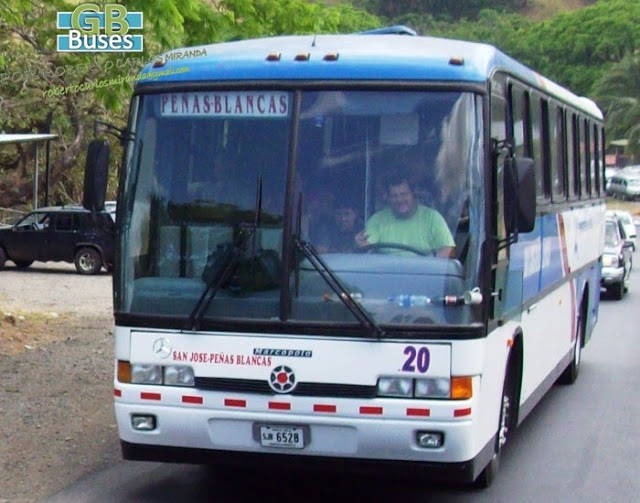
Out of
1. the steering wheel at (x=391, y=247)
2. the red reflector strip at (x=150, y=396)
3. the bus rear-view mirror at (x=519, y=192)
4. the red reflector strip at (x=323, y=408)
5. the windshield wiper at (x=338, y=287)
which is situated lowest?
the red reflector strip at (x=323, y=408)

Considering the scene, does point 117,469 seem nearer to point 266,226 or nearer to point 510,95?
point 266,226

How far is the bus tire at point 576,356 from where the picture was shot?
12898mm

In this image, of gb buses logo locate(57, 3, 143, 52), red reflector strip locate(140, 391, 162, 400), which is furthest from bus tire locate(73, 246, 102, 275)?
red reflector strip locate(140, 391, 162, 400)

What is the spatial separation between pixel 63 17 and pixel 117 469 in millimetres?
8680

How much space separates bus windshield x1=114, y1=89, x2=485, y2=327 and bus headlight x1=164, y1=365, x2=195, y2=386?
1.01ft

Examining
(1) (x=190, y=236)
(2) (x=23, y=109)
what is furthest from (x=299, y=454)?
(2) (x=23, y=109)

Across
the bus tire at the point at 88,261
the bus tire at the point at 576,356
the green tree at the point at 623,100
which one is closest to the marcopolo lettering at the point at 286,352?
the bus tire at the point at 576,356

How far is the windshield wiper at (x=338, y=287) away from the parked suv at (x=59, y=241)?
21.3 meters

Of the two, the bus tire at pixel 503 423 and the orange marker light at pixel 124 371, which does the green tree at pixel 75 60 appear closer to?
the bus tire at pixel 503 423

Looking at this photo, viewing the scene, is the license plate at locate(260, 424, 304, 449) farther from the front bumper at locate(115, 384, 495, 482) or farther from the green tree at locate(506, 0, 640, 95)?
the green tree at locate(506, 0, 640, 95)

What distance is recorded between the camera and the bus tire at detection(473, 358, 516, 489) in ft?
25.9

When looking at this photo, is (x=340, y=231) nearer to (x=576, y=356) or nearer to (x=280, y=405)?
(x=280, y=405)

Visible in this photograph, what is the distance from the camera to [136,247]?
7129 millimetres

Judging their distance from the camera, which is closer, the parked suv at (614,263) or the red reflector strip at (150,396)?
the red reflector strip at (150,396)
